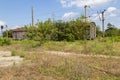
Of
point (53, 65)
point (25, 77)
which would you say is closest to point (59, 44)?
point (53, 65)

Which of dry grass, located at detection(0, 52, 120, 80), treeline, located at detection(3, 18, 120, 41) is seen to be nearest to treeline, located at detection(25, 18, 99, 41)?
treeline, located at detection(3, 18, 120, 41)

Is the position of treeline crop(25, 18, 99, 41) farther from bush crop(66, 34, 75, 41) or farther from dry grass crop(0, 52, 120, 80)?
dry grass crop(0, 52, 120, 80)

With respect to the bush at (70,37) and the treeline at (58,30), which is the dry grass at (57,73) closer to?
the treeline at (58,30)

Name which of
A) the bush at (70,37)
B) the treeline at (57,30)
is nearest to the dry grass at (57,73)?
the treeline at (57,30)

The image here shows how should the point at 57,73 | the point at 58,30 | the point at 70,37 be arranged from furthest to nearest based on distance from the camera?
the point at 58,30 → the point at 70,37 → the point at 57,73

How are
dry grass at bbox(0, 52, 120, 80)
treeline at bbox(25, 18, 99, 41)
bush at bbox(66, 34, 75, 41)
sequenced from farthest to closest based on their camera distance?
bush at bbox(66, 34, 75, 41) < treeline at bbox(25, 18, 99, 41) < dry grass at bbox(0, 52, 120, 80)

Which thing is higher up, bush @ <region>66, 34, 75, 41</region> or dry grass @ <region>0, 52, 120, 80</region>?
bush @ <region>66, 34, 75, 41</region>

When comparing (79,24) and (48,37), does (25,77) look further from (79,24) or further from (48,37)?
(79,24)

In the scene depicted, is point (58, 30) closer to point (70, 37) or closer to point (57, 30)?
point (57, 30)

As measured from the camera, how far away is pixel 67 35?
42281mm

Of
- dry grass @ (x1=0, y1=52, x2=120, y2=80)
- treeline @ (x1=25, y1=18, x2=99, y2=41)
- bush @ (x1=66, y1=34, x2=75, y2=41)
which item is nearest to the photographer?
dry grass @ (x1=0, y1=52, x2=120, y2=80)

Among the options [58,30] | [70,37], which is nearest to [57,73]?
[70,37]

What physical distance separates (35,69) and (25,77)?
1.40 m

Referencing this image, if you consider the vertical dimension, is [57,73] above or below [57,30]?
below
